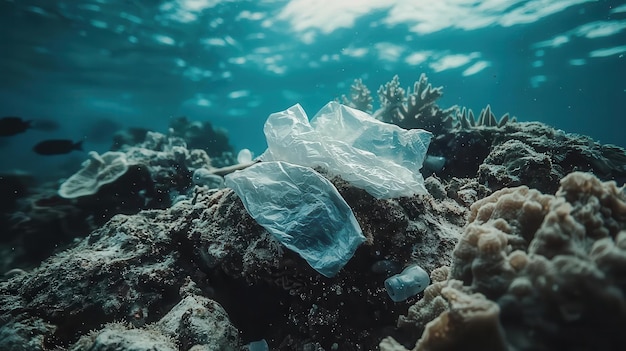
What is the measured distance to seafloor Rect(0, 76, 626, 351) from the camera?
1.24 meters

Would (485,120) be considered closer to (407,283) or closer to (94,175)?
(407,283)

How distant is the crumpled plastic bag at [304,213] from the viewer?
6.78 ft

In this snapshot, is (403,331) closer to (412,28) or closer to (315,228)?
(315,228)

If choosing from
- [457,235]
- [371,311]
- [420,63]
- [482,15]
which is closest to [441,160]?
[457,235]

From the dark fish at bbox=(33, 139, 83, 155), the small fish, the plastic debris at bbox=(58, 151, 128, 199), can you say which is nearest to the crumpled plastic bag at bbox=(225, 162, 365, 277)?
the plastic debris at bbox=(58, 151, 128, 199)

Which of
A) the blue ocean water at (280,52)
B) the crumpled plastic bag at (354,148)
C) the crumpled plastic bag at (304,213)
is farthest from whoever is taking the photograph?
the blue ocean water at (280,52)

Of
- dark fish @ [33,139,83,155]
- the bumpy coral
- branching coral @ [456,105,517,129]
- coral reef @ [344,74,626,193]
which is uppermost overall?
the bumpy coral

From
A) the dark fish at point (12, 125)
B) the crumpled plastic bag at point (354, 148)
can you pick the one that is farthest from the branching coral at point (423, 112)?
the dark fish at point (12, 125)

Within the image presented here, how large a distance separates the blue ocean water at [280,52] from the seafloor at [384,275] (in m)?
11.8

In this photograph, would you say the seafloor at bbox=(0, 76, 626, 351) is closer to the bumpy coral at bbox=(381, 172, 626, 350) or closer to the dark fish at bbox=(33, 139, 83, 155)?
the bumpy coral at bbox=(381, 172, 626, 350)

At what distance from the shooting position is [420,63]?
64.5ft

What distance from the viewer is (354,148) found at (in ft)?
9.14

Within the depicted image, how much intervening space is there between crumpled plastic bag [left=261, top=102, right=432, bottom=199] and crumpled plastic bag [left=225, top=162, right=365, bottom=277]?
25 cm

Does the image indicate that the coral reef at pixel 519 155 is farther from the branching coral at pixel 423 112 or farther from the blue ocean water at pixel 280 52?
the blue ocean water at pixel 280 52
